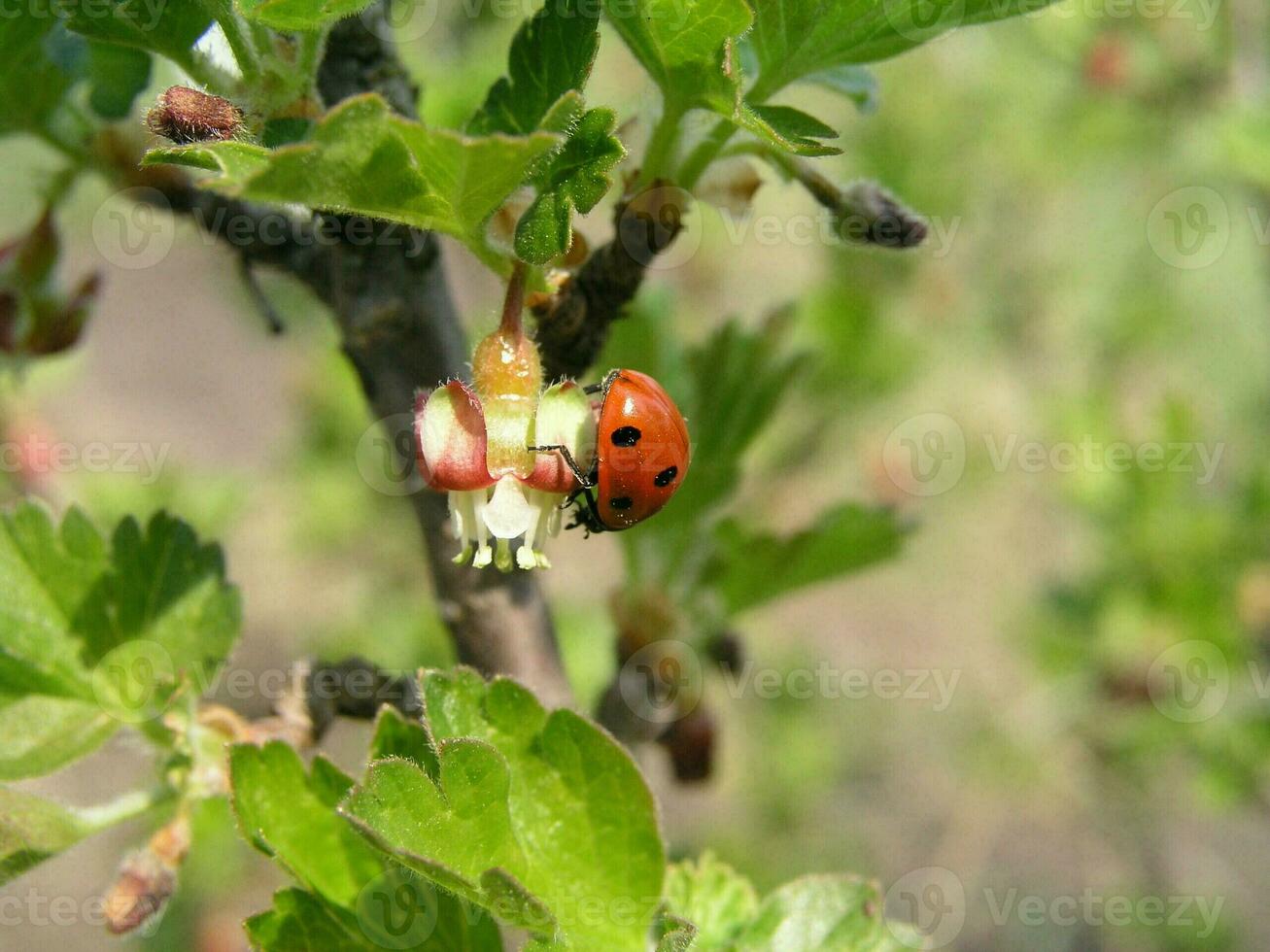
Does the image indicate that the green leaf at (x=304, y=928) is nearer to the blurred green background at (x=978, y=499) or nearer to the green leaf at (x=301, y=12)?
the blurred green background at (x=978, y=499)

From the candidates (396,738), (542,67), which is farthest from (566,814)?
(542,67)

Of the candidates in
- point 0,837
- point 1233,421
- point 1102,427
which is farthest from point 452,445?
point 1233,421

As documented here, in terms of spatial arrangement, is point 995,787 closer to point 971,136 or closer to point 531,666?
point 971,136

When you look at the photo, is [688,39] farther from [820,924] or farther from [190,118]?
[820,924]

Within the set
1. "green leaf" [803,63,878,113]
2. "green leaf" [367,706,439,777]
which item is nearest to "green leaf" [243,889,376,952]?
"green leaf" [367,706,439,777]

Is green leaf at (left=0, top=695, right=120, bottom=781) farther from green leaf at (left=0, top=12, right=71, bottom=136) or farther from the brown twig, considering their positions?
green leaf at (left=0, top=12, right=71, bottom=136)

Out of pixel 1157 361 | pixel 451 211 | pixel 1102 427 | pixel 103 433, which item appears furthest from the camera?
pixel 103 433
